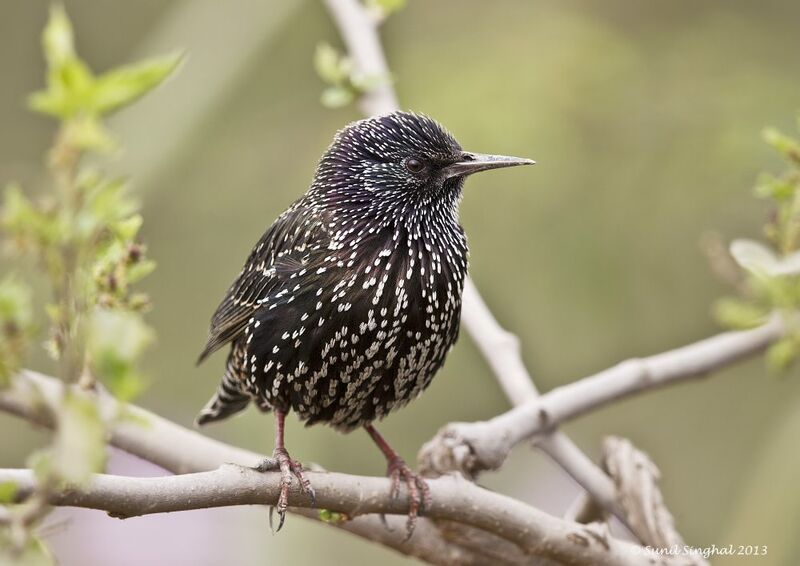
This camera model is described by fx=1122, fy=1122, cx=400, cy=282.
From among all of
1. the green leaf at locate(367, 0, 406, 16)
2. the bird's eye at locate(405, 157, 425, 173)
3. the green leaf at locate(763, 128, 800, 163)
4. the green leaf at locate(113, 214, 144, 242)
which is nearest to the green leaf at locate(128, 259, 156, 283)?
the green leaf at locate(113, 214, 144, 242)

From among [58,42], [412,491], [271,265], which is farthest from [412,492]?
[58,42]

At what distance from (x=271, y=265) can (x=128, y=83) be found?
6.90 ft

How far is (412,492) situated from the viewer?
3309 mm

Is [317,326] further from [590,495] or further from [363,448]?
[363,448]

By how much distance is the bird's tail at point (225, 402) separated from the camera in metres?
4.07

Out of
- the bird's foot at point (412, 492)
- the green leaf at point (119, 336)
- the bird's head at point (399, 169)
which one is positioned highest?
the bird's head at point (399, 169)

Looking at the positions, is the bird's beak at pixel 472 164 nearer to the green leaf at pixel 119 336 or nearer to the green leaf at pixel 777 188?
the green leaf at pixel 777 188

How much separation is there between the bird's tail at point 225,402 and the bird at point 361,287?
181mm

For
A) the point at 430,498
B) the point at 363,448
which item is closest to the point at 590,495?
the point at 430,498

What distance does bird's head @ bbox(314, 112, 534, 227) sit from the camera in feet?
12.1

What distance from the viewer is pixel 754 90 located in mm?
5543

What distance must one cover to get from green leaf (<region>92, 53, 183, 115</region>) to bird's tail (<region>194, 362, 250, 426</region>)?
2455 mm

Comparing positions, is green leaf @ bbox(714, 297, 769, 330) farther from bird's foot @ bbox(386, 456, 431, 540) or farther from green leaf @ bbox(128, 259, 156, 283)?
green leaf @ bbox(128, 259, 156, 283)

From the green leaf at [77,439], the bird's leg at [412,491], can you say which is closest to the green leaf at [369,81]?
the bird's leg at [412,491]
